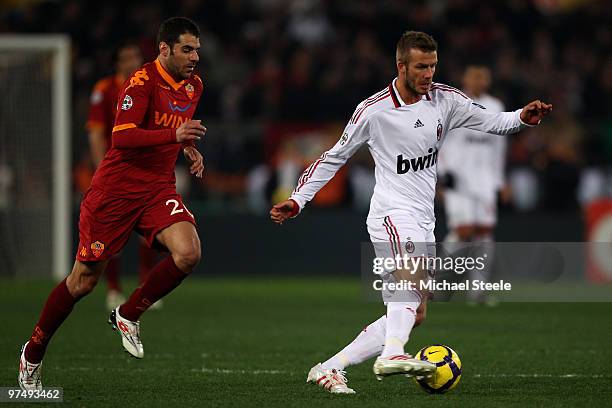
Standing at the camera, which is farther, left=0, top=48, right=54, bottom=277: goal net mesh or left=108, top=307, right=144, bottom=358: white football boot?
left=0, top=48, right=54, bottom=277: goal net mesh

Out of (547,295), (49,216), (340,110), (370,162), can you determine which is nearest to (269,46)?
(340,110)

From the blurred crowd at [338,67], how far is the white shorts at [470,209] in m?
3.61

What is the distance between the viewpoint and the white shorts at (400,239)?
6.66m

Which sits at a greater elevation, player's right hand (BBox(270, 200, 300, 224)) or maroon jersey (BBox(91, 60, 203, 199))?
maroon jersey (BBox(91, 60, 203, 199))

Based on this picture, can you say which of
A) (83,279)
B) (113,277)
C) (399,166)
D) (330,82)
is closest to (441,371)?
(399,166)

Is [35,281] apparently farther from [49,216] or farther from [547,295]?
[547,295]

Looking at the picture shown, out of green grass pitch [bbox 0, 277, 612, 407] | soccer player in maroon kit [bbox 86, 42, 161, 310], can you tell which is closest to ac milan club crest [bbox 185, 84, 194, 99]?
green grass pitch [bbox 0, 277, 612, 407]

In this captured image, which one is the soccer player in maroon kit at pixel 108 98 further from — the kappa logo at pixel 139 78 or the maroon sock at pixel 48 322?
the maroon sock at pixel 48 322

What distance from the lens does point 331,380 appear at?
684 centimetres

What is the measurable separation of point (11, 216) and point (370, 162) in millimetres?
5196

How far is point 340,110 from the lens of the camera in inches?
694

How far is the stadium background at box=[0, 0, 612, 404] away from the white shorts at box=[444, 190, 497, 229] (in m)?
1.63

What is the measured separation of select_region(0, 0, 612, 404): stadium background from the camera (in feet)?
53.8

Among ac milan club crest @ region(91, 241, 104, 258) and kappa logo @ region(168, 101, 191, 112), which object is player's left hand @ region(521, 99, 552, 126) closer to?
kappa logo @ region(168, 101, 191, 112)
